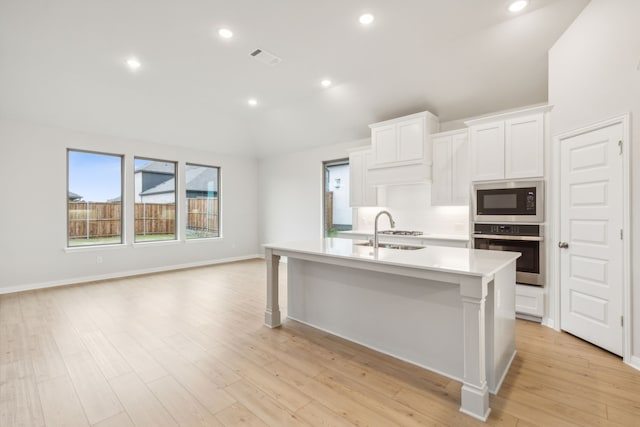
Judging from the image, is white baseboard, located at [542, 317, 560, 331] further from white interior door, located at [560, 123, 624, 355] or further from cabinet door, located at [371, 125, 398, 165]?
cabinet door, located at [371, 125, 398, 165]

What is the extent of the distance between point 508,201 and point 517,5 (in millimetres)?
2020

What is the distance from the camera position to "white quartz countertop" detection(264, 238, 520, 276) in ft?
6.51

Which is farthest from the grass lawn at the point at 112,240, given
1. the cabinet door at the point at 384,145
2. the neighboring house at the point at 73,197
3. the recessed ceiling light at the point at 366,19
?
the recessed ceiling light at the point at 366,19

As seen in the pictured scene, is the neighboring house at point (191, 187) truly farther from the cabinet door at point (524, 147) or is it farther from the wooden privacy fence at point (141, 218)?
the cabinet door at point (524, 147)

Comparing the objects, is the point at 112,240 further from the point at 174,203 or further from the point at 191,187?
the point at 191,187

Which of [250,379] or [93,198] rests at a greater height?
[93,198]

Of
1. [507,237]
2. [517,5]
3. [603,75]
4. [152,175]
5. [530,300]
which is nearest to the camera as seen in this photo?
[603,75]

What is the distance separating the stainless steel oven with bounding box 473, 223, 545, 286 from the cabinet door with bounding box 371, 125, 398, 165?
5.57 ft

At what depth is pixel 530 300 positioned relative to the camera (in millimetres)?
3473

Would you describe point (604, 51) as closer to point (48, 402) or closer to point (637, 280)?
point (637, 280)

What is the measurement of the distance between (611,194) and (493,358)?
1.93m

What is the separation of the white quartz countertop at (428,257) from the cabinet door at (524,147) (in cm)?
147

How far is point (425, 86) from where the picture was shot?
13.8 ft

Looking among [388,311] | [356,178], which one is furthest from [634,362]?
[356,178]
